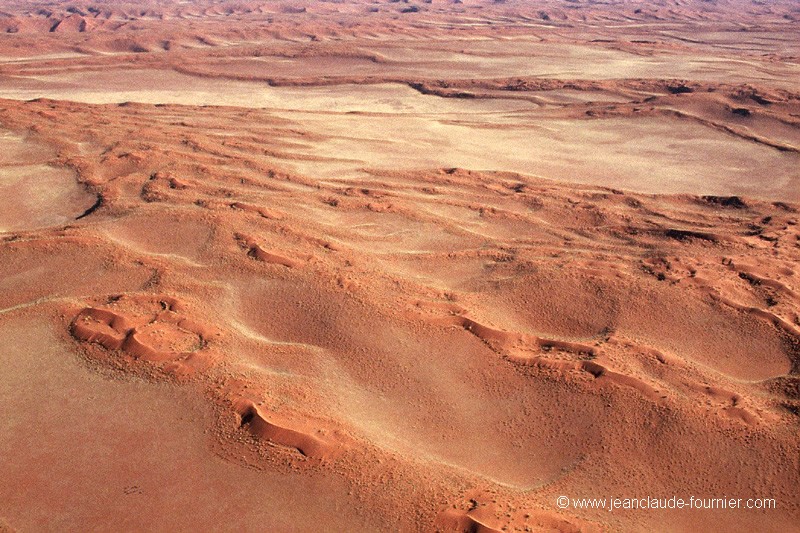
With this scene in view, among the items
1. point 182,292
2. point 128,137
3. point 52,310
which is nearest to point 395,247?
point 182,292

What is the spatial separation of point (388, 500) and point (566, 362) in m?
2.93

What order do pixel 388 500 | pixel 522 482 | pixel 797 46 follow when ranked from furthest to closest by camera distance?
pixel 797 46
pixel 522 482
pixel 388 500

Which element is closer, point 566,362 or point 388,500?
point 388,500

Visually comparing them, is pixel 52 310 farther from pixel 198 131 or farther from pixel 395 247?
pixel 198 131

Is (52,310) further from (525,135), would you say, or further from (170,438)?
(525,135)

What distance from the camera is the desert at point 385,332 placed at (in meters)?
5.55

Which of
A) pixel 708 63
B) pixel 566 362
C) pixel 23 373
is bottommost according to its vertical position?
pixel 23 373

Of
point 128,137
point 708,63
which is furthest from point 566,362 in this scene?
point 708,63

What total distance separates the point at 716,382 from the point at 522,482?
114 inches

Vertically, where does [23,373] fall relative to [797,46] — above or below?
below

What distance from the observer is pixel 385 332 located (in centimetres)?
778

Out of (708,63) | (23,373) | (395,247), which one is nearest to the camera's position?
(23,373)

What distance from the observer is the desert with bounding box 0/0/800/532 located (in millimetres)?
5547

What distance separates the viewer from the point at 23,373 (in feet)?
22.7
